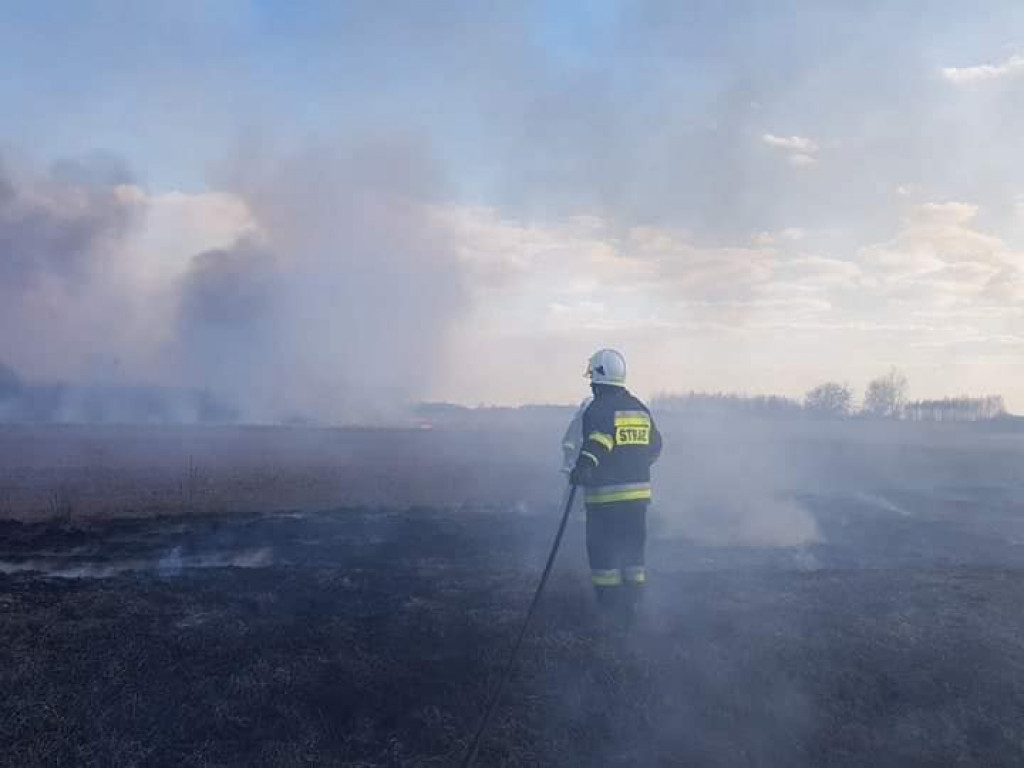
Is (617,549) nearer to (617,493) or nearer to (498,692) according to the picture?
(617,493)

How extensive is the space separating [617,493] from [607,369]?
1.20 m

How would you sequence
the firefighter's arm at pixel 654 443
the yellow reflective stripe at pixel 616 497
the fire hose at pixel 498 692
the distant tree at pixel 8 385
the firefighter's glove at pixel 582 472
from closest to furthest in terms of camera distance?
1. the fire hose at pixel 498 692
2. the firefighter's glove at pixel 582 472
3. the yellow reflective stripe at pixel 616 497
4. the firefighter's arm at pixel 654 443
5. the distant tree at pixel 8 385

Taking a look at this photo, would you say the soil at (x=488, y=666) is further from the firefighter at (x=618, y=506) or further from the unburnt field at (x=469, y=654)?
the firefighter at (x=618, y=506)

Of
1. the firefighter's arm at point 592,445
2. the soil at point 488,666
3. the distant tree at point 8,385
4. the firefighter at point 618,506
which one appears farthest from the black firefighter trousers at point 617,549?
the distant tree at point 8,385

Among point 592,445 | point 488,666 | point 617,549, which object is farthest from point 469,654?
point 592,445

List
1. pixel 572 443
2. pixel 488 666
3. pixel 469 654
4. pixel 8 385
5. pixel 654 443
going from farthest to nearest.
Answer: pixel 8 385, pixel 572 443, pixel 654 443, pixel 469 654, pixel 488 666

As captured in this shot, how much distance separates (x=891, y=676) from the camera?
6.43 meters

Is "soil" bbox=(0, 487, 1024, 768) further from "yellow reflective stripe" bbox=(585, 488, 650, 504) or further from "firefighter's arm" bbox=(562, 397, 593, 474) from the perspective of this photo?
"firefighter's arm" bbox=(562, 397, 593, 474)

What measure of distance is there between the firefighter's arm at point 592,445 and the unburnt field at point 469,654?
57.0 inches

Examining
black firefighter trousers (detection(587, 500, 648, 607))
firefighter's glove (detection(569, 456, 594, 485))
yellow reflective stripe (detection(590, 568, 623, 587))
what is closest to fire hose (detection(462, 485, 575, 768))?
firefighter's glove (detection(569, 456, 594, 485))

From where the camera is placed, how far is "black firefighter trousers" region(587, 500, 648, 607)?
7156mm

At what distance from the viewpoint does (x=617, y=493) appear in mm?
7152

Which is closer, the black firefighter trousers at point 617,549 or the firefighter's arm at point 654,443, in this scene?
the black firefighter trousers at point 617,549

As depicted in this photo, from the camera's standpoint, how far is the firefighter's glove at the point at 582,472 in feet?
21.5
